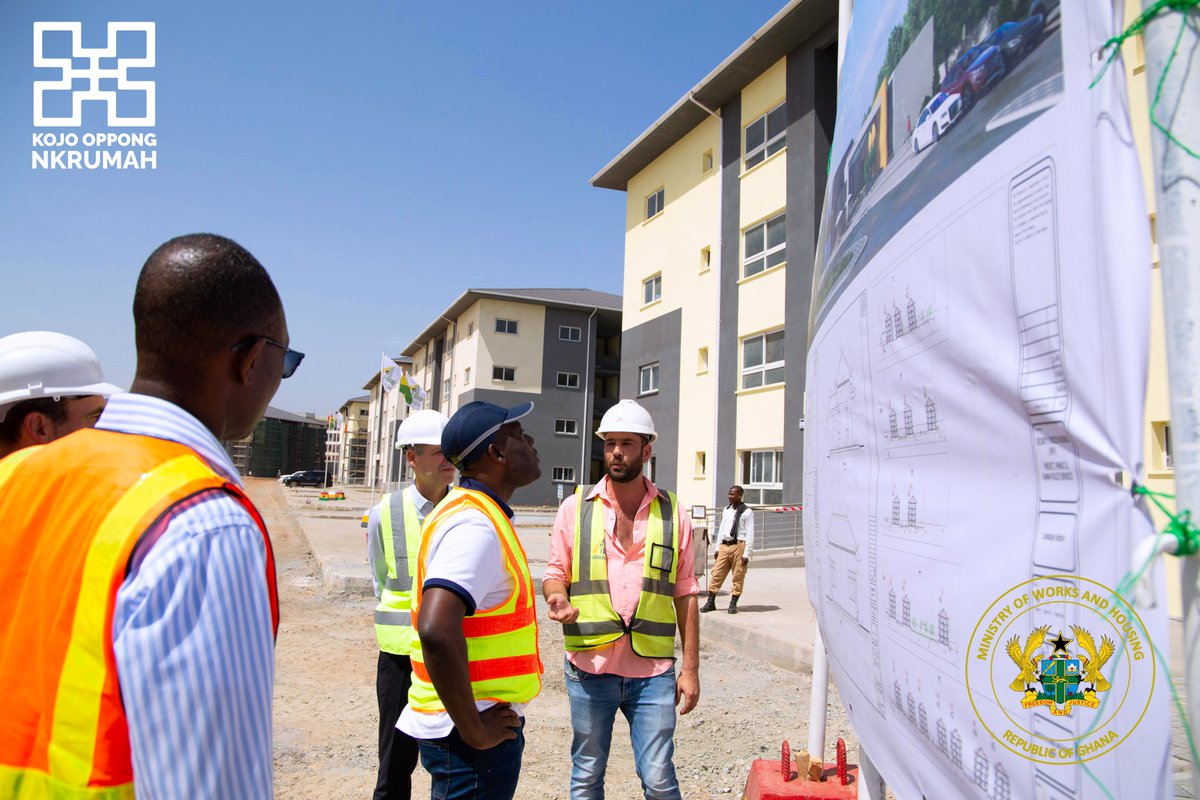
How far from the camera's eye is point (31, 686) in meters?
1.11

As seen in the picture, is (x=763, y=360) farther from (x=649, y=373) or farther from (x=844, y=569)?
(x=844, y=569)

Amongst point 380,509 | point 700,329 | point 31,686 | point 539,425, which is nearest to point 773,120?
point 700,329

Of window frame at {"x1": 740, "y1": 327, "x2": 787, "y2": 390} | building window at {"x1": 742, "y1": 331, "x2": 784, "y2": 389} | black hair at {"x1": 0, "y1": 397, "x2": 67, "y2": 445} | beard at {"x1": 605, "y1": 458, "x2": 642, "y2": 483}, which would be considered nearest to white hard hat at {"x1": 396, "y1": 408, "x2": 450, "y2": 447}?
beard at {"x1": 605, "y1": 458, "x2": 642, "y2": 483}

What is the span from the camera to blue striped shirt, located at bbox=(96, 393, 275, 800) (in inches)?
40.9

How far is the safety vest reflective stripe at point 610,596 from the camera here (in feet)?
11.0

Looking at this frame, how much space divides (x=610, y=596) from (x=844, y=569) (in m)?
1.89

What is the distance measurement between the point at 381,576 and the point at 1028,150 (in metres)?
3.74

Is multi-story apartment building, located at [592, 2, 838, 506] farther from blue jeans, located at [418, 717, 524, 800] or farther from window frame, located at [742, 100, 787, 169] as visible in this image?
blue jeans, located at [418, 717, 524, 800]

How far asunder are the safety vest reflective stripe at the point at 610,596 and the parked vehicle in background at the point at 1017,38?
2.73 meters

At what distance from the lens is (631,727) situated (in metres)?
3.31

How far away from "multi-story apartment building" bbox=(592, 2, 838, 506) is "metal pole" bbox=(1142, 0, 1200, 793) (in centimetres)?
1674

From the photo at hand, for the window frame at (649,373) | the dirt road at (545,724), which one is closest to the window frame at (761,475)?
the window frame at (649,373)

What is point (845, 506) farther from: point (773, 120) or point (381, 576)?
point (773, 120)

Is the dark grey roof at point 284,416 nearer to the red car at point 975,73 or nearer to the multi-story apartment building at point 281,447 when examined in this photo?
the multi-story apartment building at point 281,447
